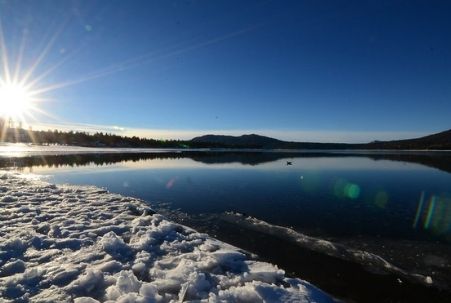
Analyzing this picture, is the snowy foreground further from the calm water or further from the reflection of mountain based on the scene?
the reflection of mountain

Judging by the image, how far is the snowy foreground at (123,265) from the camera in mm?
6160

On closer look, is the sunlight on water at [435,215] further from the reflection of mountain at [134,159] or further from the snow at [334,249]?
the reflection of mountain at [134,159]

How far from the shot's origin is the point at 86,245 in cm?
883

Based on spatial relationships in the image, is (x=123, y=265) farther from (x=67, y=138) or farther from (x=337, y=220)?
(x=67, y=138)

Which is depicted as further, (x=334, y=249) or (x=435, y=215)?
(x=435, y=215)

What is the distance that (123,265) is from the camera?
7.52 metres

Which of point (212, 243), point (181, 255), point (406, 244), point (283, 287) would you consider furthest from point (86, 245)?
point (406, 244)

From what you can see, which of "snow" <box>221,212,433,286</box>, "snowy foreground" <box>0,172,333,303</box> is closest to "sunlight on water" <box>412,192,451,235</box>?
"snow" <box>221,212,433,286</box>

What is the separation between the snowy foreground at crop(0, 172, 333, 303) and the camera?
6160 mm

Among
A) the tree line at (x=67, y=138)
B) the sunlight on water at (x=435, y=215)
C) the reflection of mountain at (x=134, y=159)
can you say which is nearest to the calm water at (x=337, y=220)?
the sunlight on water at (x=435, y=215)

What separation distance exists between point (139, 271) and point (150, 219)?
453 centimetres

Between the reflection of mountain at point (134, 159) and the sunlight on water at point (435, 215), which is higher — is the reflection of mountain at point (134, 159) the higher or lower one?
the higher one

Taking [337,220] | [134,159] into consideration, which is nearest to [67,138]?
[134,159]

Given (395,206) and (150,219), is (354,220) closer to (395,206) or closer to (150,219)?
(395,206)
